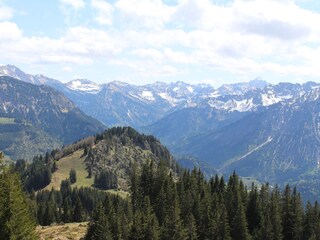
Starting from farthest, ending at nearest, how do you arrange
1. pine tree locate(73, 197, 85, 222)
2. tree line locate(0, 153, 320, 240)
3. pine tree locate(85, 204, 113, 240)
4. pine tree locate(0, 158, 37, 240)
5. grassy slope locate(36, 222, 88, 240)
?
pine tree locate(73, 197, 85, 222) < grassy slope locate(36, 222, 88, 240) < tree line locate(0, 153, 320, 240) < pine tree locate(85, 204, 113, 240) < pine tree locate(0, 158, 37, 240)

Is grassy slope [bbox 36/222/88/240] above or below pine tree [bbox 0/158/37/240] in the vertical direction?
below

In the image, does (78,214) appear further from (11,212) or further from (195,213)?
(11,212)

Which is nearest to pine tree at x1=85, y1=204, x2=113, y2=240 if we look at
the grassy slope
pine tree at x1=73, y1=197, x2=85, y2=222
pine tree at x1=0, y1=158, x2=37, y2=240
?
the grassy slope

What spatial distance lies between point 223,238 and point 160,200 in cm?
2079

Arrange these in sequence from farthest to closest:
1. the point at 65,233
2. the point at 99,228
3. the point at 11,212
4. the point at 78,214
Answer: the point at 78,214 < the point at 65,233 < the point at 99,228 < the point at 11,212

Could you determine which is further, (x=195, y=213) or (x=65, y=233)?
(x=195, y=213)

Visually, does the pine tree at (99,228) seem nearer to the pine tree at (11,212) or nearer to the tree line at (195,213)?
the tree line at (195,213)

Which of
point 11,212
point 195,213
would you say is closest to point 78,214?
point 195,213

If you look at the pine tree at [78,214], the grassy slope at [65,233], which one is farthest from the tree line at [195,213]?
the pine tree at [78,214]

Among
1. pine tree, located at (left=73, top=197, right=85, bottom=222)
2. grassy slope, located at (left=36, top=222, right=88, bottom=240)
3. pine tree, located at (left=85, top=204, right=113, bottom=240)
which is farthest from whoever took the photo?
pine tree, located at (left=73, top=197, right=85, bottom=222)

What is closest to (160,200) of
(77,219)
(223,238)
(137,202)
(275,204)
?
(137,202)

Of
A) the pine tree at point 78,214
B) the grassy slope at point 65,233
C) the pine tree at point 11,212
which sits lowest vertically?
the pine tree at point 78,214

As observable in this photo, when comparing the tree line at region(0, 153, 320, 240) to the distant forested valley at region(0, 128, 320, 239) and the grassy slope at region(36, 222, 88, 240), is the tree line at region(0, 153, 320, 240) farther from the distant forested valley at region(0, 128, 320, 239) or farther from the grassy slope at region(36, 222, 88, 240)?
the grassy slope at region(36, 222, 88, 240)

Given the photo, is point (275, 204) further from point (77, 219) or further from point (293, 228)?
point (77, 219)
